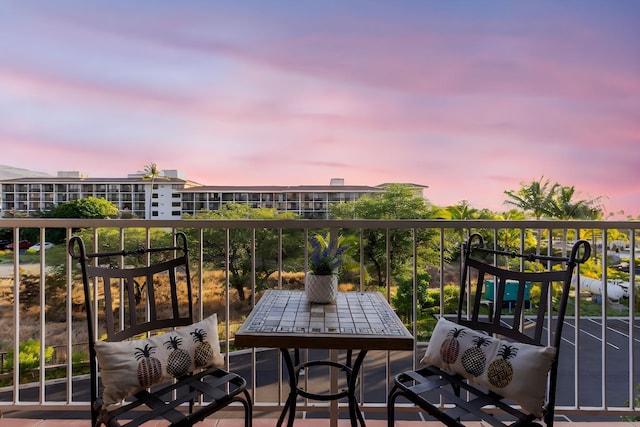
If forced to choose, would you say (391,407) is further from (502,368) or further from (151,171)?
(151,171)

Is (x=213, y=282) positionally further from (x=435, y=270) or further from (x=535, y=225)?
(x=535, y=225)

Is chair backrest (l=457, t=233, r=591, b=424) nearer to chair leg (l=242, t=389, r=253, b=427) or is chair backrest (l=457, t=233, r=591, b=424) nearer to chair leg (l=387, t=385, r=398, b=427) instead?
chair leg (l=387, t=385, r=398, b=427)

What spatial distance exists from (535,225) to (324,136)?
61.6 feet

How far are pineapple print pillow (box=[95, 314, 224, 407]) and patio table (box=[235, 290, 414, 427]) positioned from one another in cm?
29

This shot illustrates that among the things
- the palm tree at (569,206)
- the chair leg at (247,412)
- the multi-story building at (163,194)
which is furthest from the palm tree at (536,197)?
the chair leg at (247,412)

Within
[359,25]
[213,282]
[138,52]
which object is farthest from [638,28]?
[213,282]

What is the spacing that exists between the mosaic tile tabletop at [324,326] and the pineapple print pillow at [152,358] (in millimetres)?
297

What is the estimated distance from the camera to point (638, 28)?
5.64 meters

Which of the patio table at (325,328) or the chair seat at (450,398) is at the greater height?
the patio table at (325,328)

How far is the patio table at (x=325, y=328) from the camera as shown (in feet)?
4.07

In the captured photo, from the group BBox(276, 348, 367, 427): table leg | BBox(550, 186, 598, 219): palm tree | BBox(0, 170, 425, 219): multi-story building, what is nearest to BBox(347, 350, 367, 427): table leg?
BBox(276, 348, 367, 427): table leg

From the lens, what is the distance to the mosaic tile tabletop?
4.06 feet

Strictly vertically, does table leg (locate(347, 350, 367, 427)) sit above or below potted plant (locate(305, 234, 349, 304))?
below

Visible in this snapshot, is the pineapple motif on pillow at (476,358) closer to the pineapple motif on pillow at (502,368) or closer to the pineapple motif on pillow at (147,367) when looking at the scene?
the pineapple motif on pillow at (502,368)
